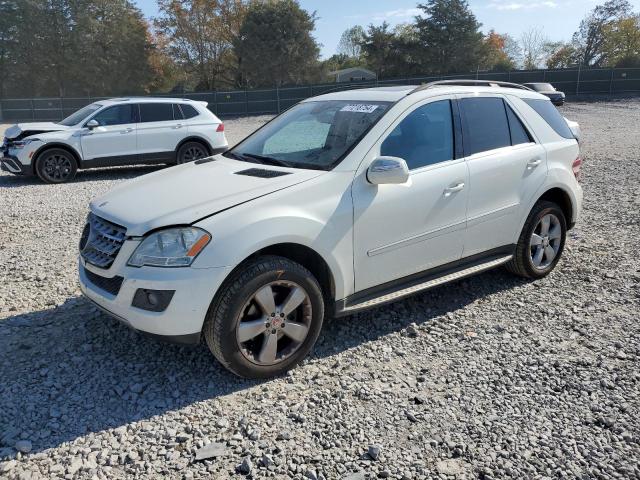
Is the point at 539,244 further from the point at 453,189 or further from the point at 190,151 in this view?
the point at 190,151

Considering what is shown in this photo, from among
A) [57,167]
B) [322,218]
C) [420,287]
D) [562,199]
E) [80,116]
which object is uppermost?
[80,116]

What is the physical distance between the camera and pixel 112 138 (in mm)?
11422

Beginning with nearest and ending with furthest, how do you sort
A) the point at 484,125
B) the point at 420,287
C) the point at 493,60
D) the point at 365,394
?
the point at 365,394
the point at 420,287
the point at 484,125
the point at 493,60

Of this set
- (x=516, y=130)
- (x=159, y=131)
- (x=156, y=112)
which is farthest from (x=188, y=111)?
(x=516, y=130)

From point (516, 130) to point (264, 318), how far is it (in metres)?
2.92

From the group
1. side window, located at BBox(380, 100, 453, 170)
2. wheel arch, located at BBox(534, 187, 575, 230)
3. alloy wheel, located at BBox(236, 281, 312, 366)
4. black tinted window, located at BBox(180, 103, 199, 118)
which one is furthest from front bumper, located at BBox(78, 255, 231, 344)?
black tinted window, located at BBox(180, 103, 199, 118)

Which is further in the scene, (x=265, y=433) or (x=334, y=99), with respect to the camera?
(x=334, y=99)

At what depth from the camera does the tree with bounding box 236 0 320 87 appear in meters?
41.8

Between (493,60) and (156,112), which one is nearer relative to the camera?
(156,112)

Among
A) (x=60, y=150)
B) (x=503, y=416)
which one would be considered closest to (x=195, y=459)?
(x=503, y=416)

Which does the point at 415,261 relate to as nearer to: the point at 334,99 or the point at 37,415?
the point at 334,99

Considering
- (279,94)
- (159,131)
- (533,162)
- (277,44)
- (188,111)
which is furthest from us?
(277,44)

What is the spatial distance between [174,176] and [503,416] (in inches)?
112

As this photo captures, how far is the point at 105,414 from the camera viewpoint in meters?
3.22
